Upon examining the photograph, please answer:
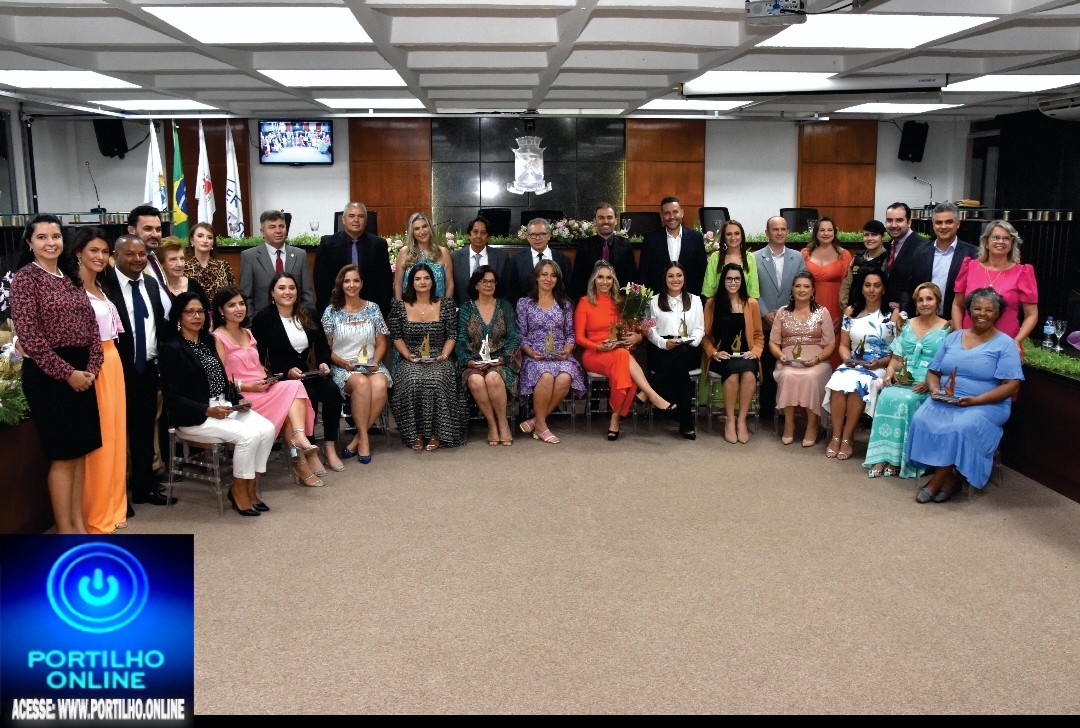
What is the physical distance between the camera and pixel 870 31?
6812 mm

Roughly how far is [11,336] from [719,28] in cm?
529

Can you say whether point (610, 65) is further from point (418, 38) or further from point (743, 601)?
point (743, 601)

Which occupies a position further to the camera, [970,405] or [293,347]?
[293,347]

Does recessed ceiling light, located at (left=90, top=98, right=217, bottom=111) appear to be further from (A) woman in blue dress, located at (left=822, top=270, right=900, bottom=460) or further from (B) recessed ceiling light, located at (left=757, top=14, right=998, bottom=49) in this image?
(A) woman in blue dress, located at (left=822, top=270, right=900, bottom=460)

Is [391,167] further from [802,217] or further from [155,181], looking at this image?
[802,217]

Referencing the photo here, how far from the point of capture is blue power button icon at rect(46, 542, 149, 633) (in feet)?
5.14

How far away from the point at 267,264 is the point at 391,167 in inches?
308

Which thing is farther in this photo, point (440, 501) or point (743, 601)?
point (440, 501)

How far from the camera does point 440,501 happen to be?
213 inches

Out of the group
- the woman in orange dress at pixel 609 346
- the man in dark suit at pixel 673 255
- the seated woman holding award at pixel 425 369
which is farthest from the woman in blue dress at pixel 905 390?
the seated woman holding award at pixel 425 369

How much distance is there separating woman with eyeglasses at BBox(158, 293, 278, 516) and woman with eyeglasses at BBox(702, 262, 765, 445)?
341cm

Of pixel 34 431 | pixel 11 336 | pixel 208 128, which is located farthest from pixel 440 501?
pixel 208 128

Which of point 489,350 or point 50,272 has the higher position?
point 50,272

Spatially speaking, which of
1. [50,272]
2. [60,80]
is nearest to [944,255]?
[50,272]
